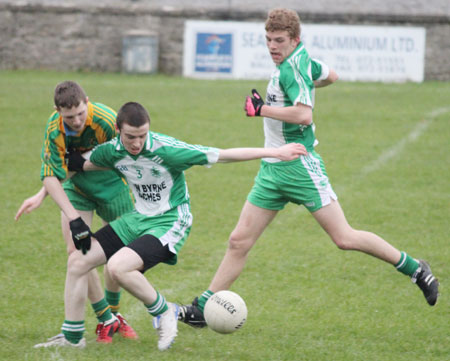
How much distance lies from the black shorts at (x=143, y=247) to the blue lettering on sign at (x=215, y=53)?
16.4 metres

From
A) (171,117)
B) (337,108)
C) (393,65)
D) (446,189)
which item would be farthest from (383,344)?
(393,65)

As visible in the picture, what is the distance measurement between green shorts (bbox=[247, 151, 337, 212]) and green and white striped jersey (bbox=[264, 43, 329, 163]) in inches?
4.5

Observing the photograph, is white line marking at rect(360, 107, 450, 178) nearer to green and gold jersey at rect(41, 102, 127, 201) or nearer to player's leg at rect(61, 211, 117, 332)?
green and gold jersey at rect(41, 102, 127, 201)

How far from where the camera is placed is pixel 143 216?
5.10 m

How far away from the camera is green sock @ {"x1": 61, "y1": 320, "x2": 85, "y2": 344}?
4.91 meters

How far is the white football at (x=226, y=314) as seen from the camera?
5016mm

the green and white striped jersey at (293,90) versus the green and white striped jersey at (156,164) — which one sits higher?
the green and white striped jersey at (293,90)

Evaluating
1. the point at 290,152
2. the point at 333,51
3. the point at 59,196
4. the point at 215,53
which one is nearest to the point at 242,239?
the point at 290,152

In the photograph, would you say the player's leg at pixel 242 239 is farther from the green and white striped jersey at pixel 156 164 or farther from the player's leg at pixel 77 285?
the player's leg at pixel 77 285

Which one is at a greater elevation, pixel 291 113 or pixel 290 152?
pixel 291 113

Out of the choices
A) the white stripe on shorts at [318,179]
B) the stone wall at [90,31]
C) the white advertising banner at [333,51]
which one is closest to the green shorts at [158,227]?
the white stripe on shorts at [318,179]

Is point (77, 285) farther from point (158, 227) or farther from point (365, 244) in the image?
point (365, 244)

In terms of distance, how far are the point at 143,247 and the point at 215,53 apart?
653 inches

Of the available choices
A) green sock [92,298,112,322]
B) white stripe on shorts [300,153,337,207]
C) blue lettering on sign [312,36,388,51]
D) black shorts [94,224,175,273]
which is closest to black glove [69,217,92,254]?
black shorts [94,224,175,273]
